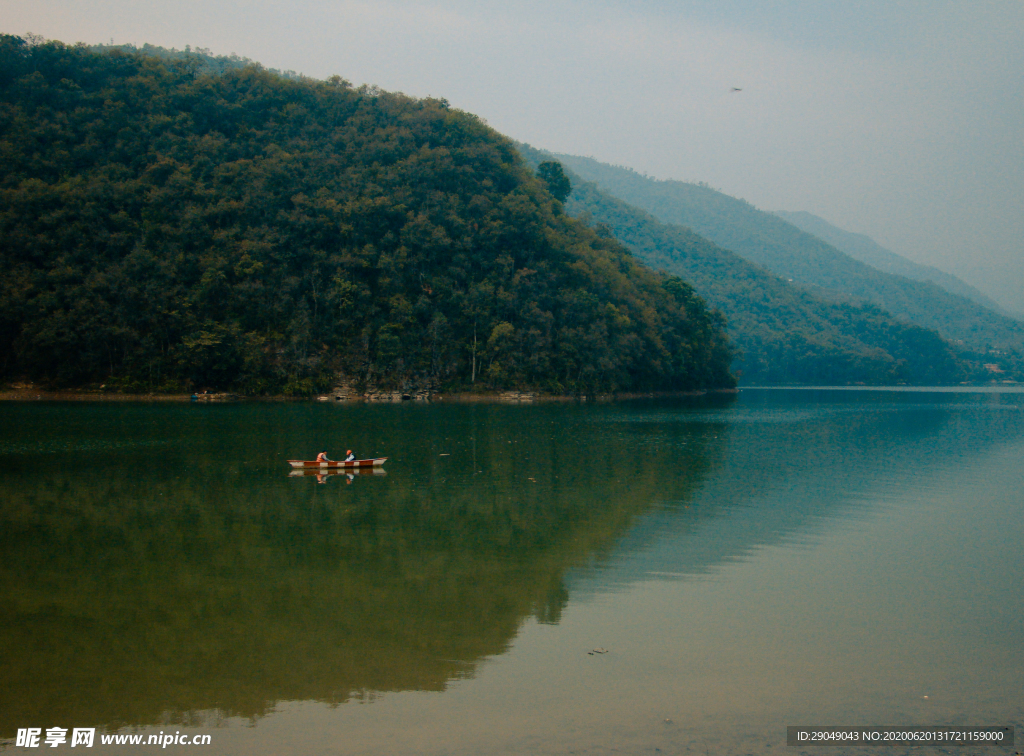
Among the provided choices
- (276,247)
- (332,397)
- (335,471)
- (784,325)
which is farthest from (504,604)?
(784,325)

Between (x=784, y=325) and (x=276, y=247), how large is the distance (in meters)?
97.1

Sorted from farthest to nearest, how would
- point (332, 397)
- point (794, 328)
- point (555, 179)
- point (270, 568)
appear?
point (794, 328) < point (555, 179) < point (332, 397) < point (270, 568)

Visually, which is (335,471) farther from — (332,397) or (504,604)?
(332,397)

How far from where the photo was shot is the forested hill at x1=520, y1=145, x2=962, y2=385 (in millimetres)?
124938

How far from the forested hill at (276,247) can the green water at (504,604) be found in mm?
43472

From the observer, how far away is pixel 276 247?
67000mm

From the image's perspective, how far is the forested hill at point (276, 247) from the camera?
6094 cm

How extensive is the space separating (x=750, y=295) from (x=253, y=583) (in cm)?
13979

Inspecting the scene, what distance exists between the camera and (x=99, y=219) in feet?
209

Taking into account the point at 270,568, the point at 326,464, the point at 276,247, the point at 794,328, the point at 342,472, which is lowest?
the point at 342,472

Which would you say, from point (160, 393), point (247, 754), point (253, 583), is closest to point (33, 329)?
point (160, 393)

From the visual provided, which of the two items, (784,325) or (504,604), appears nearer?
(504,604)

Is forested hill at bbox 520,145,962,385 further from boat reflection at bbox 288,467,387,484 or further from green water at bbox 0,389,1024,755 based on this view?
green water at bbox 0,389,1024,755

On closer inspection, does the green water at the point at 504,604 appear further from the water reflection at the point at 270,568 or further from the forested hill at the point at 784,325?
the forested hill at the point at 784,325
